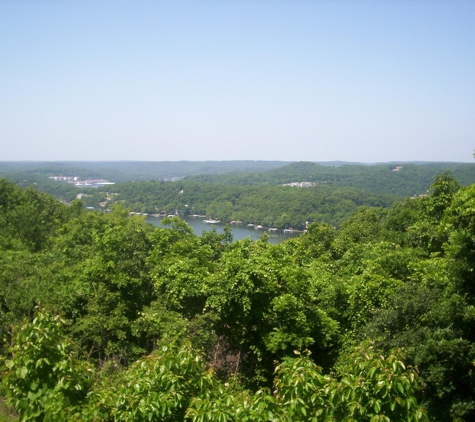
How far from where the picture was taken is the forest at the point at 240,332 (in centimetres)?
370

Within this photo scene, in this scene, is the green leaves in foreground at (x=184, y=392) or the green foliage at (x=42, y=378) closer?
the green leaves in foreground at (x=184, y=392)

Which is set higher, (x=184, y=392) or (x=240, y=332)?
(x=184, y=392)

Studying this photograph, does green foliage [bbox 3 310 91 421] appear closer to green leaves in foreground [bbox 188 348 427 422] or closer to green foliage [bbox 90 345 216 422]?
green foliage [bbox 90 345 216 422]

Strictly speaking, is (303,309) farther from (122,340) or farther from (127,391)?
(127,391)

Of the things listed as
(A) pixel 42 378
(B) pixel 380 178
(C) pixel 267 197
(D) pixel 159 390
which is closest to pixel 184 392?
(D) pixel 159 390

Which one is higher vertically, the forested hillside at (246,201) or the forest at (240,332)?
the forest at (240,332)

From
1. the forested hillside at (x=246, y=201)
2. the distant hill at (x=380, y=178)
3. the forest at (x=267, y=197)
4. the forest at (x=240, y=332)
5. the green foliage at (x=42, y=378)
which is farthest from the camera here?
the distant hill at (x=380, y=178)

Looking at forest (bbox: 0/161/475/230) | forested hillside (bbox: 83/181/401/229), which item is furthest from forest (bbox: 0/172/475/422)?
forested hillside (bbox: 83/181/401/229)

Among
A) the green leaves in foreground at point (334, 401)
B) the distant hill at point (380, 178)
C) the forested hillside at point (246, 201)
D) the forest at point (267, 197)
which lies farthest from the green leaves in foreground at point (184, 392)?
the distant hill at point (380, 178)

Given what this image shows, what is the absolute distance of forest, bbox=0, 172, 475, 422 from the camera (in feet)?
12.1

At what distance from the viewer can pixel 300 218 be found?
72375 mm

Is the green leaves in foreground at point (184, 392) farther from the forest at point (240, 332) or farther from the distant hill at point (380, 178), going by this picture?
the distant hill at point (380, 178)

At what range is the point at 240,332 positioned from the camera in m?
9.67

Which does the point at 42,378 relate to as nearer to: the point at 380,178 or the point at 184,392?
the point at 184,392
